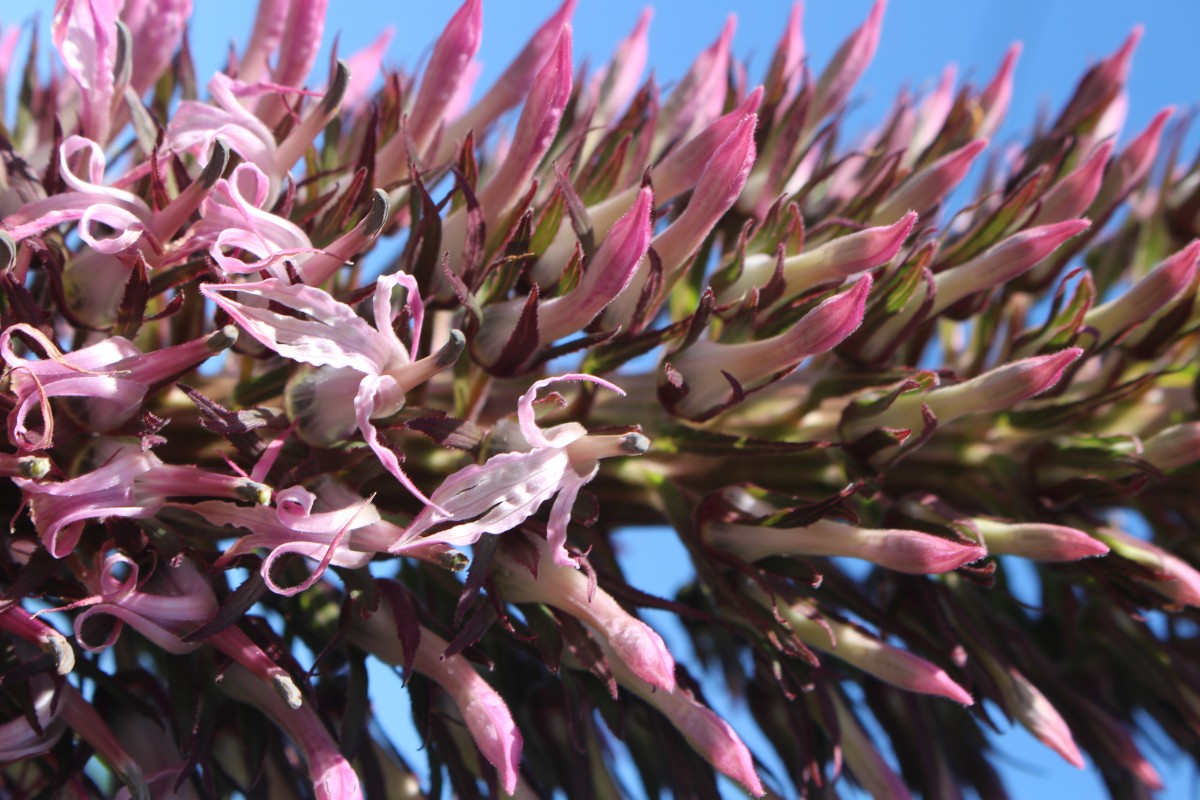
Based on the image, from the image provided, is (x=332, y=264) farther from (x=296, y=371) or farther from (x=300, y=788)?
(x=300, y=788)

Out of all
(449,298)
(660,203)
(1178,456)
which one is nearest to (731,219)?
(660,203)

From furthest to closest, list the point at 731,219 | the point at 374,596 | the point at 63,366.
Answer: the point at 731,219, the point at 374,596, the point at 63,366

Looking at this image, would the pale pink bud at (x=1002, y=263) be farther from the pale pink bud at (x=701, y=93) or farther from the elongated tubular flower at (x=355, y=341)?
the elongated tubular flower at (x=355, y=341)

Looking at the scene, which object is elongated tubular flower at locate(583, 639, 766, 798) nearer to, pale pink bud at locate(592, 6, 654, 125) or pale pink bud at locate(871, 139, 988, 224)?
A: pale pink bud at locate(871, 139, 988, 224)

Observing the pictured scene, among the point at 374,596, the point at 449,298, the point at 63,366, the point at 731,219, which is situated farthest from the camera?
the point at 731,219

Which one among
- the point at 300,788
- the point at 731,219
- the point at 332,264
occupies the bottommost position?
the point at 300,788
